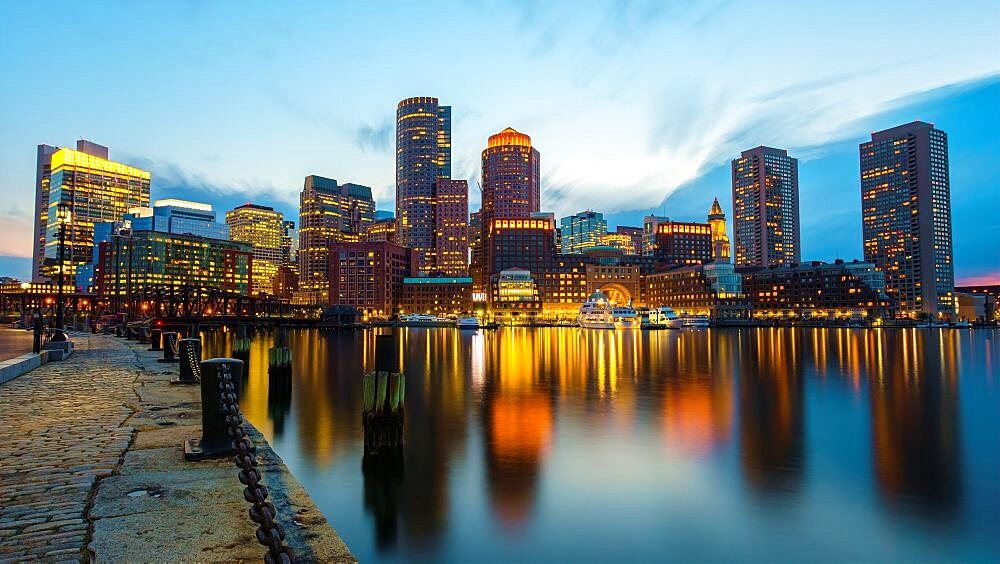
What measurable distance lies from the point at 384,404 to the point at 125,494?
11.4 m

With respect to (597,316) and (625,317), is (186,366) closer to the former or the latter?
(597,316)

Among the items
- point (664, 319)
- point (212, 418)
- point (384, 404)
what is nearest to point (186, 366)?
point (384, 404)

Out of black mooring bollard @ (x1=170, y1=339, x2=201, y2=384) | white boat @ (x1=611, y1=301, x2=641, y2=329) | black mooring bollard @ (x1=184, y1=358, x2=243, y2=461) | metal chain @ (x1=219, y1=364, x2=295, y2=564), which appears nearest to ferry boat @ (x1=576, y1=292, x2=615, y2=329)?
white boat @ (x1=611, y1=301, x2=641, y2=329)

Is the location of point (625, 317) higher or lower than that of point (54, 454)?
lower

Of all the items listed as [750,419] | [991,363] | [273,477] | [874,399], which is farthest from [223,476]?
[991,363]

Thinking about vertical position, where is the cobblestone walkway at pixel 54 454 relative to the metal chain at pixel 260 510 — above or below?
below

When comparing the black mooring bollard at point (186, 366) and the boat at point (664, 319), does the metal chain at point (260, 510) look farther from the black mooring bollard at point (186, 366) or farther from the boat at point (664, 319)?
the boat at point (664, 319)

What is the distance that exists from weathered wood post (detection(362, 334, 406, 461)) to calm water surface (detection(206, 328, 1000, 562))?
818 millimetres

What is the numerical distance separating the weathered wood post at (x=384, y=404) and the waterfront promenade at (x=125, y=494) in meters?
4.18

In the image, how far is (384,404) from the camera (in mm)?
20750

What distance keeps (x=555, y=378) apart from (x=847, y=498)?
1242 inches

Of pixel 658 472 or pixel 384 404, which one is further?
pixel 384 404

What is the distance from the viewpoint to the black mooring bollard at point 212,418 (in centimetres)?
1173

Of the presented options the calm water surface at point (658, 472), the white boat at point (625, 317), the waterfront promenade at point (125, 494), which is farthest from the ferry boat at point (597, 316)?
the waterfront promenade at point (125, 494)
